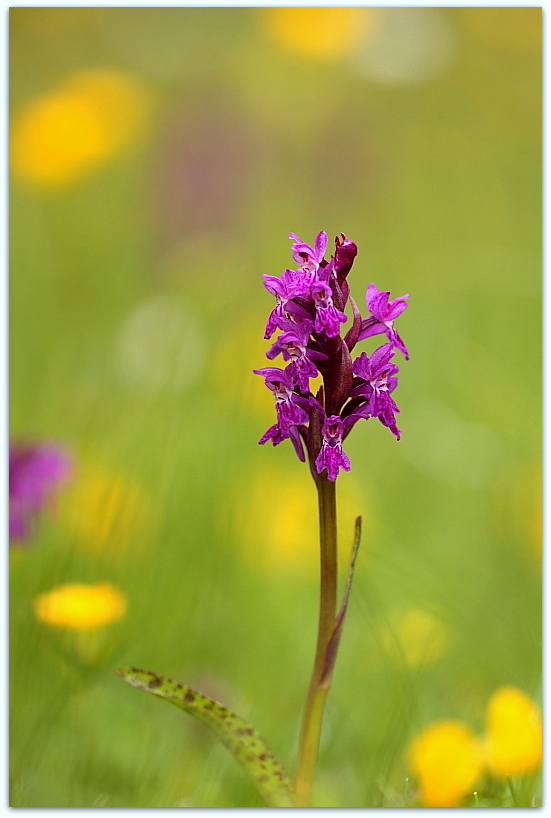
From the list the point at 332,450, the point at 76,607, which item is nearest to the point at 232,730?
the point at 332,450

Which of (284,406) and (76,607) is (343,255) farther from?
(76,607)

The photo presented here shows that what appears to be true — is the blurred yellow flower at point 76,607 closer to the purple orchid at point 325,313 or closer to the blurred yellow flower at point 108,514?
the blurred yellow flower at point 108,514

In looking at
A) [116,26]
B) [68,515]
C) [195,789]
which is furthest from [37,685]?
[116,26]

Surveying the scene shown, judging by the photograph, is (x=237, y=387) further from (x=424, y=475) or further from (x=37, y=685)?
(x=37, y=685)

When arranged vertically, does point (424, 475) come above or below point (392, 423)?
A: above

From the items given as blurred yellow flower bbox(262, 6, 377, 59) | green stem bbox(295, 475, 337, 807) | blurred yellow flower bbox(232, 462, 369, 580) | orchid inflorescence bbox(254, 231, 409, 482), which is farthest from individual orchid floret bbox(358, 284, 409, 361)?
blurred yellow flower bbox(262, 6, 377, 59)

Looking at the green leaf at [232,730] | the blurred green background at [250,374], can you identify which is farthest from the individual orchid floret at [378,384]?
the blurred green background at [250,374]
